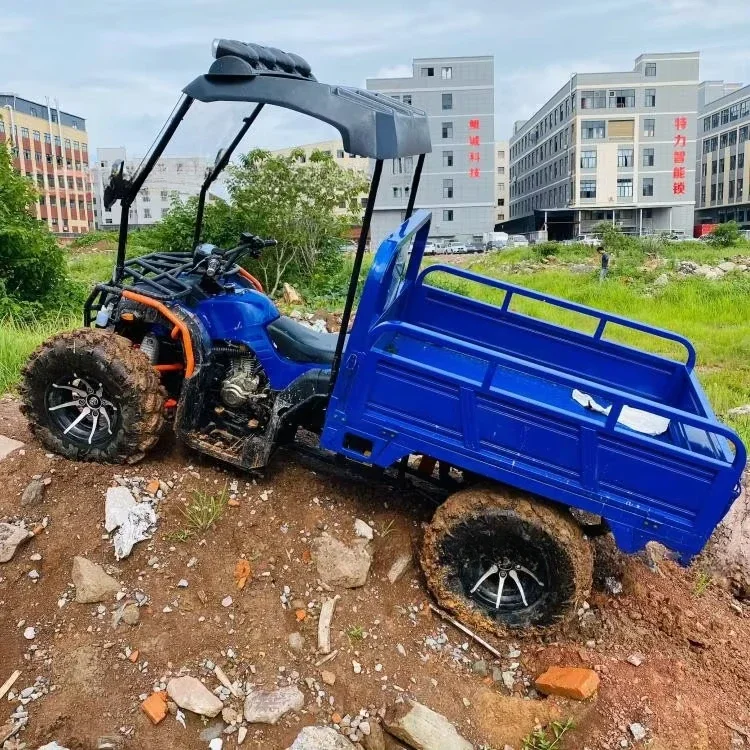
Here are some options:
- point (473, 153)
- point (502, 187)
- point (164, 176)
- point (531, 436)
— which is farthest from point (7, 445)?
point (502, 187)

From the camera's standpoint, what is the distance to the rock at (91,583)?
3227mm

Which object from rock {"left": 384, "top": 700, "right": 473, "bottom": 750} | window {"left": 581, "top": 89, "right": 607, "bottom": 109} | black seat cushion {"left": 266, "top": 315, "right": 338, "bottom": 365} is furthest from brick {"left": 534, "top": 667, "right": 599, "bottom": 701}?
window {"left": 581, "top": 89, "right": 607, "bottom": 109}

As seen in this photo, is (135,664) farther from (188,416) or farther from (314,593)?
(188,416)

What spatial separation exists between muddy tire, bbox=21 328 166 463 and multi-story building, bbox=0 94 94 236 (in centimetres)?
5927

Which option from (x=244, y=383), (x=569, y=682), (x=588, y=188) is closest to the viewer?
(x=569, y=682)

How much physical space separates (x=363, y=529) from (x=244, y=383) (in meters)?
1.07

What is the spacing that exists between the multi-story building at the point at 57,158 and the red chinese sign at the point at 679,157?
46.0 meters

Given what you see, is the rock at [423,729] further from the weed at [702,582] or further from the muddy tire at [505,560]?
the weed at [702,582]

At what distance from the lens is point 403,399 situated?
3.32m

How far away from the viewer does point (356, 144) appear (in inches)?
120

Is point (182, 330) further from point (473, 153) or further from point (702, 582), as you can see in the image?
point (473, 153)

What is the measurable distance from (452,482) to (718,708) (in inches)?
64.3

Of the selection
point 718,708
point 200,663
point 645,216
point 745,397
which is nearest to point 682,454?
point 718,708

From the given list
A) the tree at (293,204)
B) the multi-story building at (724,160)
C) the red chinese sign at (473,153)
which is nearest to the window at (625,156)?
the red chinese sign at (473,153)
